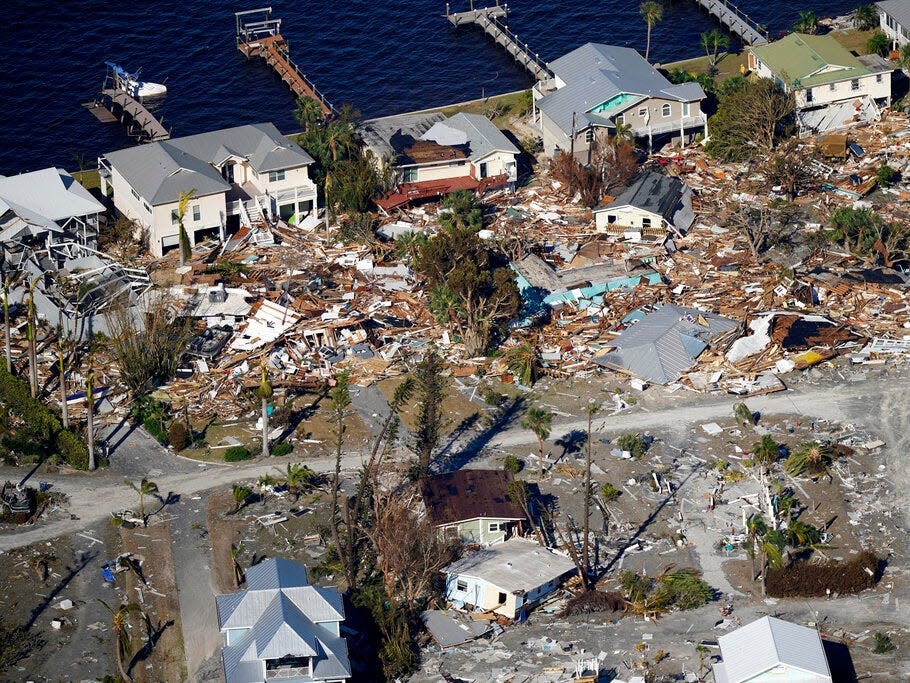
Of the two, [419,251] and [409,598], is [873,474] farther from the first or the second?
[419,251]

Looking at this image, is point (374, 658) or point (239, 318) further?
point (239, 318)

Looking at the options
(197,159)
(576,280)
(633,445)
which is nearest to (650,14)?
(576,280)

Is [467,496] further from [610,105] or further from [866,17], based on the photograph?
[866,17]

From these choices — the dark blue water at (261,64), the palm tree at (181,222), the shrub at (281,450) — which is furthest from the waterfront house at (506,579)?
the dark blue water at (261,64)

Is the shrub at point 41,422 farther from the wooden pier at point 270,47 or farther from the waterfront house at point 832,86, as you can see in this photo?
the waterfront house at point 832,86

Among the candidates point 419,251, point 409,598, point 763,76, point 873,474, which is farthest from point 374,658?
point 763,76

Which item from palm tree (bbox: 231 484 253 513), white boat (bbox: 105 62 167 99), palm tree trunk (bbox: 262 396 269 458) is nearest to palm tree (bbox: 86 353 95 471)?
palm tree (bbox: 231 484 253 513)

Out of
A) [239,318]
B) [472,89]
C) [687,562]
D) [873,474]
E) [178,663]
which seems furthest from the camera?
[472,89]

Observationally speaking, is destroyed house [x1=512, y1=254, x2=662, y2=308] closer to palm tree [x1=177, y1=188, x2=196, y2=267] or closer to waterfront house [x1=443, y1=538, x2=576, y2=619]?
palm tree [x1=177, y1=188, x2=196, y2=267]
